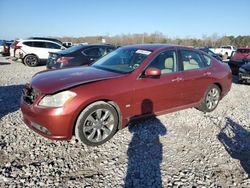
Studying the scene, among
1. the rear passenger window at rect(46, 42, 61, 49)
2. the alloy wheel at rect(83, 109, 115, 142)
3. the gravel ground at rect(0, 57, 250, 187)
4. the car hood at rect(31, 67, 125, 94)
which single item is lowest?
the gravel ground at rect(0, 57, 250, 187)

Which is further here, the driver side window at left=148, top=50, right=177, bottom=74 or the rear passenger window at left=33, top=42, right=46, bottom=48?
the rear passenger window at left=33, top=42, right=46, bottom=48

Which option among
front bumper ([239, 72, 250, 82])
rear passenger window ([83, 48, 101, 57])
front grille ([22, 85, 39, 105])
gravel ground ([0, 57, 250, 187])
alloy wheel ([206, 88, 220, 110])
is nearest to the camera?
gravel ground ([0, 57, 250, 187])

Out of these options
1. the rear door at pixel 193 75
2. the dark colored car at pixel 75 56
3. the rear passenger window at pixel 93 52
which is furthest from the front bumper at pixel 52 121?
the rear passenger window at pixel 93 52

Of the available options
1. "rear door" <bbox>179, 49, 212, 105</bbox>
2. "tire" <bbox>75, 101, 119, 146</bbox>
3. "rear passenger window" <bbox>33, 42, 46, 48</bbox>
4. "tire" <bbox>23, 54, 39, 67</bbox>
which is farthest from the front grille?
"rear passenger window" <bbox>33, 42, 46, 48</bbox>

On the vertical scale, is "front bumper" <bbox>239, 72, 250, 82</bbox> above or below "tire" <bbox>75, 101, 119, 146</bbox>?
above

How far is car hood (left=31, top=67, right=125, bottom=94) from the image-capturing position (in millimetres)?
3606

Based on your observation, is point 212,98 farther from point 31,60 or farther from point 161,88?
point 31,60

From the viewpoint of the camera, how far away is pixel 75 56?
9.48 metres

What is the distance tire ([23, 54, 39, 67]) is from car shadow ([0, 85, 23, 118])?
280 inches

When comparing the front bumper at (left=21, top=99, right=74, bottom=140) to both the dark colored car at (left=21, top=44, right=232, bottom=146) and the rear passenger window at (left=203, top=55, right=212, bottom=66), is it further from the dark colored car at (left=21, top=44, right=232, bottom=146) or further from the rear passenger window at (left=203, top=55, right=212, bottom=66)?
the rear passenger window at (left=203, top=55, right=212, bottom=66)

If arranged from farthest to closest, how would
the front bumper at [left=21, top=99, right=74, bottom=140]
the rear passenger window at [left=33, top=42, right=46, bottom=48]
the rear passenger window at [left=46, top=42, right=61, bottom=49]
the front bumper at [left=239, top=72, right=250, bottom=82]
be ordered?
the rear passenger window at [left=46, top=42, right=61, bottom=49] < the rear passenger window at [left=33, top=42, right=46, bottom=48] < the front bumper at [left=239, top=72, right=250, bottom=82] < the front bumper at [left=21, top=99, right=74, bottom=140]

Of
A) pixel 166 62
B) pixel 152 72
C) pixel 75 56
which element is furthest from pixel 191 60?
pixel 75 56

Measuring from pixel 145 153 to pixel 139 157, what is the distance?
15 cm

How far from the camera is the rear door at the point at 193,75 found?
497cm
